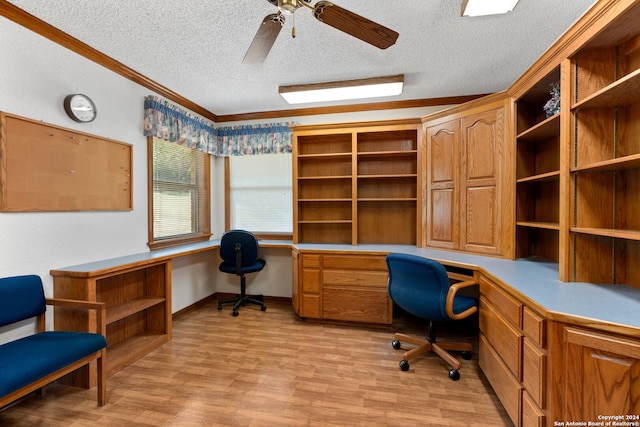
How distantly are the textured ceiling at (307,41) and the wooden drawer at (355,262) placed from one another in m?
1.83

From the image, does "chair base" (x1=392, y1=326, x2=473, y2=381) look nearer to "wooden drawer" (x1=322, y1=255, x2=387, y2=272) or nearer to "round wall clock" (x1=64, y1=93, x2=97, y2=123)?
"wooden drawer" (x1=322, y1=255, x2=387, y2=272)

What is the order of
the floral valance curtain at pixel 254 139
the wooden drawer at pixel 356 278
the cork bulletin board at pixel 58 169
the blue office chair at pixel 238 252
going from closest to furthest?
1. the cork bulletin board at pixel 58 169
2. the wooden drawer at pixel 356 278
3. the blue office chair at pixel 238 252
4. the floral valance curtain at pixel 254 139

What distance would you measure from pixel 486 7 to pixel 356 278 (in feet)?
7.89

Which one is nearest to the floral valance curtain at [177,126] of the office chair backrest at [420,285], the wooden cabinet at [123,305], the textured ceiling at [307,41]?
the textured ceiling at [307,41]

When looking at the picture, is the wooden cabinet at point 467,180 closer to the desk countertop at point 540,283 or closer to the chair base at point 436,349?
the desk countertop at point 540,283

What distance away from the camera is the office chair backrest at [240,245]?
3.34 metres

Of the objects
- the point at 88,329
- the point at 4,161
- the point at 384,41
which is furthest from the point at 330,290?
the point at 4,161

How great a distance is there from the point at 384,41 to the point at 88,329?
8.90 feet

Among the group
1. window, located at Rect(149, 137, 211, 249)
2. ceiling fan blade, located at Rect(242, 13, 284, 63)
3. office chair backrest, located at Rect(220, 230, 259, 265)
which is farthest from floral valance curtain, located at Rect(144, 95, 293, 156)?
ceiling fan blade, located at Rect(242, 13, 284, 63)

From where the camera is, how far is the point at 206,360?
7.81ft

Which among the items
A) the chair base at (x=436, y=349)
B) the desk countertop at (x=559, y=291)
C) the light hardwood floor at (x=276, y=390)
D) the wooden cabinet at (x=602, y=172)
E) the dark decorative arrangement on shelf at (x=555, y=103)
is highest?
the dark decorative arrangement on shelf at (x=555, y=103)

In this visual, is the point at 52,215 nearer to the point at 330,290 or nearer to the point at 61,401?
the point at 61,401

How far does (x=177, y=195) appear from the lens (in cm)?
344

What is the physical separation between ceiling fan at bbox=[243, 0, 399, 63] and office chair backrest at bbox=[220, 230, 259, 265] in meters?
2.05
